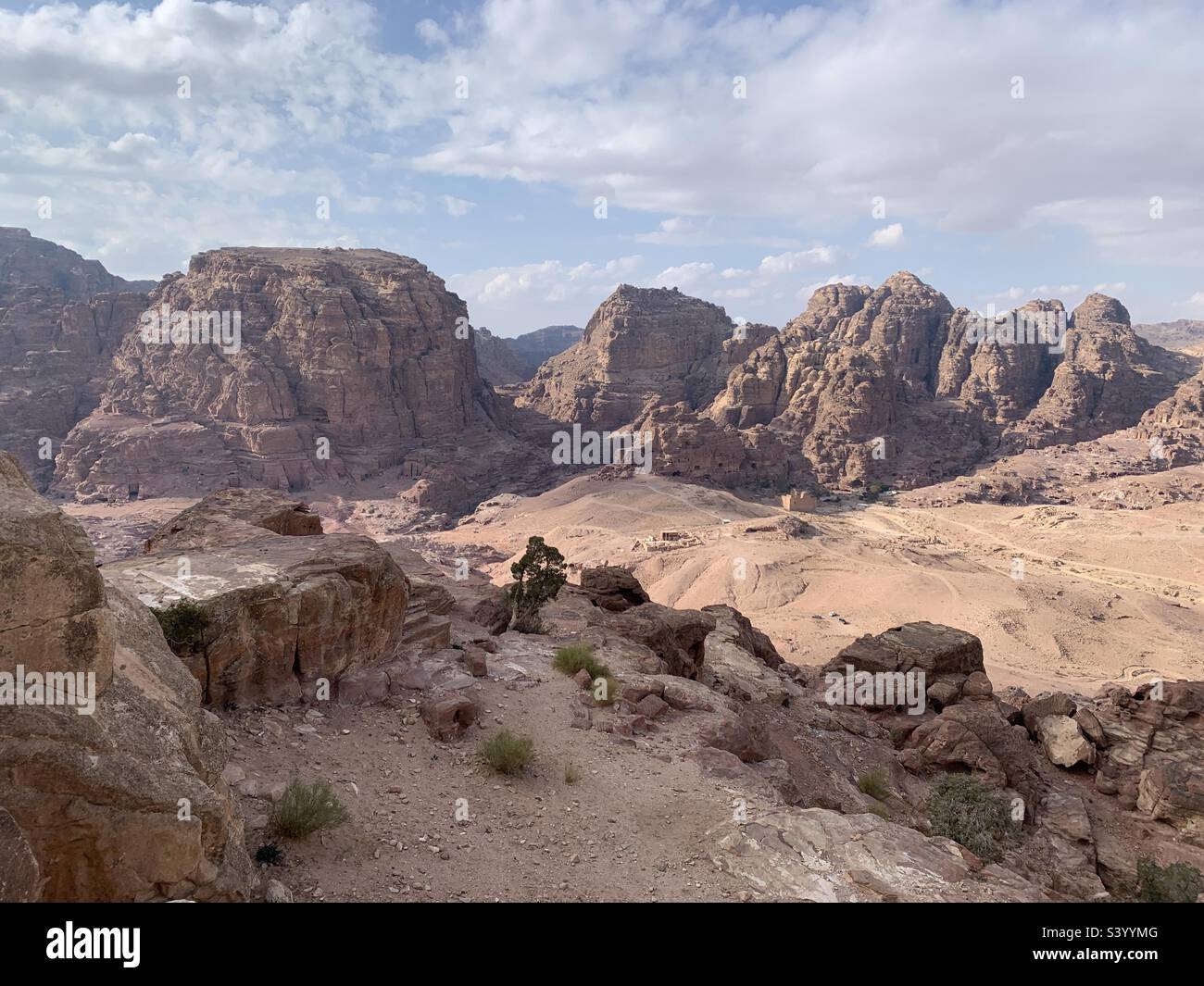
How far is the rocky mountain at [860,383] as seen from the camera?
7825cm

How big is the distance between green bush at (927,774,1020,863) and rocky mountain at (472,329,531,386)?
11855 cm

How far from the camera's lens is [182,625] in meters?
9.12

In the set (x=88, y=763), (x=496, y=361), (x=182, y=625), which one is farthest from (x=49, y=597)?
(x=496, y=361)

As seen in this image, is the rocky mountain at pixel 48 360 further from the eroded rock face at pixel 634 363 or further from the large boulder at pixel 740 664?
the large boulder at pixel 740 664

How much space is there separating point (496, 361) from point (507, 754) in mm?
135129

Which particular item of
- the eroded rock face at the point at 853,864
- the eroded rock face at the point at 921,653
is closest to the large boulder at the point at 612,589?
the eroded rock face at the point at 921,653

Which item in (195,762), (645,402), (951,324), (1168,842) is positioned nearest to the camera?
(195,762)

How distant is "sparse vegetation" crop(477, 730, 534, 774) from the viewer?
9.62 meters

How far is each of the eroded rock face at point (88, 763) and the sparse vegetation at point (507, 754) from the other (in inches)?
168

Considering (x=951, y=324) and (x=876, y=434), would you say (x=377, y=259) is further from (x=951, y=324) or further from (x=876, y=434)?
(x=951, y=324)

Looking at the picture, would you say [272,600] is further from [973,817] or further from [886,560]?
[886,560]

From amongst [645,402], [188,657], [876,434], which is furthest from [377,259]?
[188,657]

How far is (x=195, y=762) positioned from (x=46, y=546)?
218cm

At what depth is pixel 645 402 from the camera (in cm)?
9300
